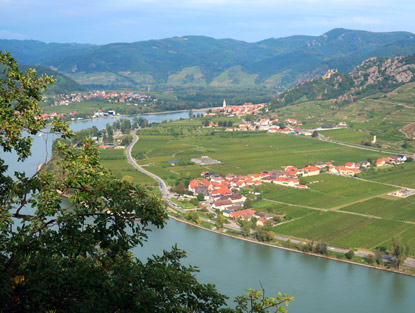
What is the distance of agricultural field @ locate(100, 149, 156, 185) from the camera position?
16016mm

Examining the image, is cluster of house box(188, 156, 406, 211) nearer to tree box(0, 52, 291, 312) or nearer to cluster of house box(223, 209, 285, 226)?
cluster of house box(223, 209, 285, 226)

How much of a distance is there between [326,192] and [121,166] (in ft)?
26.1

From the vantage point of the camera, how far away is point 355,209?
13.0m

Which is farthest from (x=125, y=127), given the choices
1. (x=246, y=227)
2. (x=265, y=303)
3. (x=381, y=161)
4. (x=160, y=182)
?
(x=265, y=303)

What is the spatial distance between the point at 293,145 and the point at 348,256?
45.7 ft

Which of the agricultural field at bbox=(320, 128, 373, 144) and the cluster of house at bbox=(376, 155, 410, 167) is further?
the agricultural field at bbox=(320, 128, 373, 144)

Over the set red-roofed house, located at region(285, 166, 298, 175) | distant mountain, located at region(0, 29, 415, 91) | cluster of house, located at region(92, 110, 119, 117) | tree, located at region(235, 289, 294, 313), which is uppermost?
distant mountain, located at region(0, 29, 415, 91)

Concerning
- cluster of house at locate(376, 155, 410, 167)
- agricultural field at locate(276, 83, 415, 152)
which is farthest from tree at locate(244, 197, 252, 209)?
agricultural field at locate(276, 83, 415, 152)

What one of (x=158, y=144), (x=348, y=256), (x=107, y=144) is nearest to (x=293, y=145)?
(x=158, y=144)

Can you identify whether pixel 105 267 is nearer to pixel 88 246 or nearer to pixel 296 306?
pixel 88 246

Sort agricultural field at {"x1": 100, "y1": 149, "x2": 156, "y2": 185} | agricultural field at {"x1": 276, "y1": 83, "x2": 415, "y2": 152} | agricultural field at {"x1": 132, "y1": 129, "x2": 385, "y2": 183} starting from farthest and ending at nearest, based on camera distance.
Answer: agricultural field at {"x1": 276, "y1": 83, "x2": 415, "y2": 152}, agricultural field at {"x1": 132, "y1": 129, "x2": 385, "y2": 183}, agricultural field at {"x1": 100, "y1": 149, "x2": 156, "y2": 185}

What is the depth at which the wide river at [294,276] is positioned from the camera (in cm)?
779

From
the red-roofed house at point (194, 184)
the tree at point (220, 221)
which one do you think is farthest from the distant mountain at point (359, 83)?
the tree at point (220, 221)

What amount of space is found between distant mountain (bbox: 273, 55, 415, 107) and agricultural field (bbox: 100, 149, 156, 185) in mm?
19326
